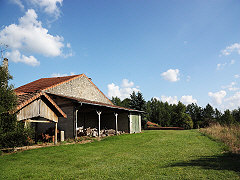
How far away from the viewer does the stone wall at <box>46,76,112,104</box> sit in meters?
17.5

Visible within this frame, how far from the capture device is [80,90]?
20203 millimetres

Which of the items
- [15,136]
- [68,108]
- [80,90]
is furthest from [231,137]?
[80,90]

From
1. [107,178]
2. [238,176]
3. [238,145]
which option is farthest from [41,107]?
[238,145]

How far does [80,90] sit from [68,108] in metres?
5.48

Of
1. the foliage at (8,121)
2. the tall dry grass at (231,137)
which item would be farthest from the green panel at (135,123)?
the foliage at (8,121)

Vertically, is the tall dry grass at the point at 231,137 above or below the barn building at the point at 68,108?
below

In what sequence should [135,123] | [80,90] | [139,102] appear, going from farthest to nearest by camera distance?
[139,102] < [135,123] < [80,90]

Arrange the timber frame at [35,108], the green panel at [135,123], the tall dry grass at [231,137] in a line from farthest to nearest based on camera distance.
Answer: the green panel at [135,123] → the timber frame at [35,108] → the tall dry grass at [231,137]

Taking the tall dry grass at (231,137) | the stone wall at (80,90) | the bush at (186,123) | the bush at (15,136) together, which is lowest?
the bush at (186,123)

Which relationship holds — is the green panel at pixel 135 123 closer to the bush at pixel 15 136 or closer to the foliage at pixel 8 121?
the bush at pixel 15 136

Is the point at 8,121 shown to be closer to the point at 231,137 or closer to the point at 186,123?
the point at 231,137

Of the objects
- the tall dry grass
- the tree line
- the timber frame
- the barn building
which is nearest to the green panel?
the barn building

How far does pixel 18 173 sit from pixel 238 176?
616 cm

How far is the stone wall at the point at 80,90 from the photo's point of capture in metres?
17.5
